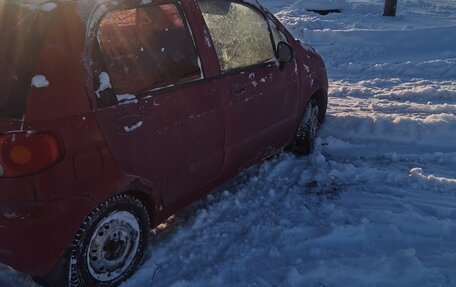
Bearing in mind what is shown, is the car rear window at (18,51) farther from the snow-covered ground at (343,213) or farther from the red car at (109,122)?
the snow-covered ground at (343,213)

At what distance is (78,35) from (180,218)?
1.76 meters

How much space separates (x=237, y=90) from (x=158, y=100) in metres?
0.89

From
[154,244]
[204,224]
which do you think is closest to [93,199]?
[154,244]

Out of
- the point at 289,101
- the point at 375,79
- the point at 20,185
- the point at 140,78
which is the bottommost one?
the point at 375,79

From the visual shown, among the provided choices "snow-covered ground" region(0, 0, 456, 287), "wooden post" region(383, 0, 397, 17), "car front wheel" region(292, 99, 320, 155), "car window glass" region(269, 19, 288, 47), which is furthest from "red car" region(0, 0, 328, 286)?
"wooden post" region(383, 0, 397, 17)

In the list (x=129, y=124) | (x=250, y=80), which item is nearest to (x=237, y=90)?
(x=250, y=80)

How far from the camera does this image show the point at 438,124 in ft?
19.1

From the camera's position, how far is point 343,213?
4.15m

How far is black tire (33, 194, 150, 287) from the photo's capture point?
2914mm

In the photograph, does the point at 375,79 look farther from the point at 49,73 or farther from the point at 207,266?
the point at 49,73

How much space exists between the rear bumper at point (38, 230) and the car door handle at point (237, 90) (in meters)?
1.46

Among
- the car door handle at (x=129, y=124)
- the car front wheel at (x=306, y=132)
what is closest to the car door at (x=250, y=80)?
the car front wheel at (x=306, y=132)

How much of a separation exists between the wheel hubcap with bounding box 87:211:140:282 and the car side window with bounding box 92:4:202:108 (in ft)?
2.29

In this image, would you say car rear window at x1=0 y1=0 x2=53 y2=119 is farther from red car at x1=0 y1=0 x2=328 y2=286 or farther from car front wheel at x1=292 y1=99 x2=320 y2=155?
car front wheel at x1=292 y1=99 x2=320 y2=155
